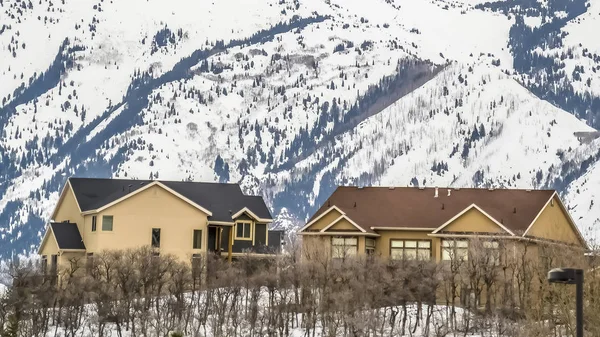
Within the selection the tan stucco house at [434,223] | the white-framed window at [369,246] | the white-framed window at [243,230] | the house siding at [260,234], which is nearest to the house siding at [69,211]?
the white-framed window at [243,230]

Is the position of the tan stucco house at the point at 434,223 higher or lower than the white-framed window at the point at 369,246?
higher

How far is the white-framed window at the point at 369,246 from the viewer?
15912cm

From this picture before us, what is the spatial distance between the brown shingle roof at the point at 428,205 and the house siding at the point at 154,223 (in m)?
12.1

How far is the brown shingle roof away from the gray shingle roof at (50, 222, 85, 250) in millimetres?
22846

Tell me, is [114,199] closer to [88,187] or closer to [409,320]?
[88,187]

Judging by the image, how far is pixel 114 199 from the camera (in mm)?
161125

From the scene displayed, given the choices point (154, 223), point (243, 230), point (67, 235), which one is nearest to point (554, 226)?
point (243, 230)

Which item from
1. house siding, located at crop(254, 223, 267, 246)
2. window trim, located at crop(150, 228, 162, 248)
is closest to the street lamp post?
window trim, located at crop(150, 228, 162, 248)

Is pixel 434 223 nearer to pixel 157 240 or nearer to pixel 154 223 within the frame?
pixel 157 240

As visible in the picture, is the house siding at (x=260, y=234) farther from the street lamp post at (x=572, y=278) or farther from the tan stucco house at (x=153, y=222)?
the street lamp post at (x=572, y=278)

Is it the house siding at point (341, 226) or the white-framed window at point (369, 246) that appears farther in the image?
the house siding at point (341, 226)

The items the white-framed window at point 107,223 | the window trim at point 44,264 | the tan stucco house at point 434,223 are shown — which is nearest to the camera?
the window trim at point 44,264

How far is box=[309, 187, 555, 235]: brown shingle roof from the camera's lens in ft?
525

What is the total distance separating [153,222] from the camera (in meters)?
163
